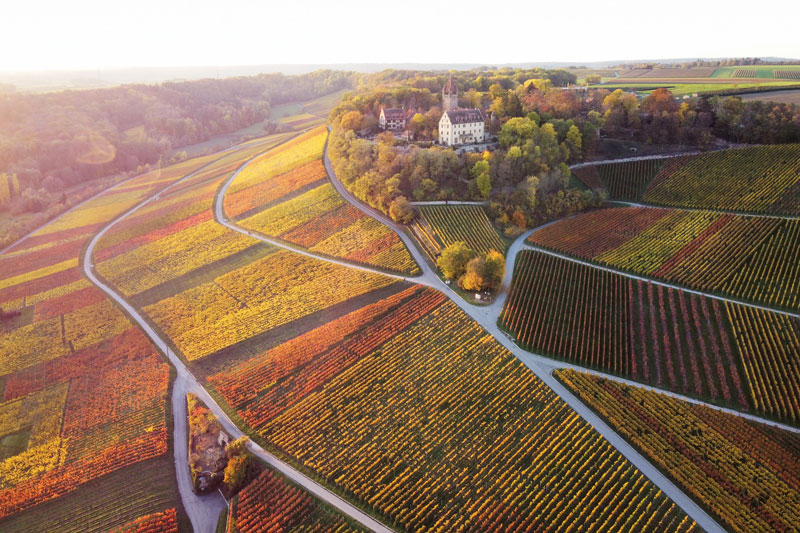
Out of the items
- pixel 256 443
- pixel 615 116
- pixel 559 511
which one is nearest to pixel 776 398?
pixel 559 511

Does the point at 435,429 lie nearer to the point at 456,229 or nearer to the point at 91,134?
the point at 456,229

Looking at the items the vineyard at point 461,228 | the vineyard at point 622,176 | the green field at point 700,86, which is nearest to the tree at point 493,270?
the vineyard at point 461,228

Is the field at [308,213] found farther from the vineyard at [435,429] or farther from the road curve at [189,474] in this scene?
the road curve at [189,474]

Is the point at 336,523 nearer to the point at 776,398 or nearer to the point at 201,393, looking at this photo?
the point at 201,393

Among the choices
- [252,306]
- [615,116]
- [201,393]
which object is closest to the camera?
[201,393]

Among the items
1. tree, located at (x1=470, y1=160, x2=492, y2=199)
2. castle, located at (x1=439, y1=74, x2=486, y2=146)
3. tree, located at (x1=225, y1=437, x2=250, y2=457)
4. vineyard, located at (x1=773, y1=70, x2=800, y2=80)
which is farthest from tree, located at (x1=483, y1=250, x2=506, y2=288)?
vineyard, located at (x1=773, y1=70, x2=800, y2=80)

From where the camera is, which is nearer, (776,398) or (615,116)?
(776,398)
